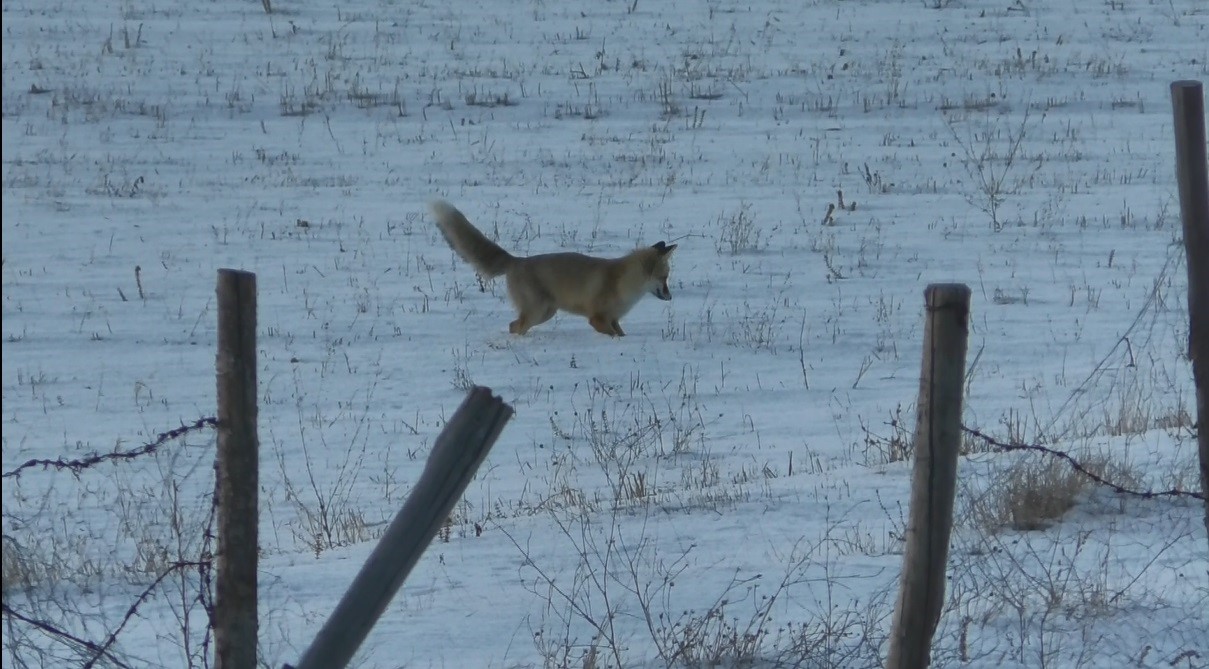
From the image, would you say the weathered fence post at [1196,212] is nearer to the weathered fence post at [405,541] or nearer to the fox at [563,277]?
the weathered fence post at [405,541]

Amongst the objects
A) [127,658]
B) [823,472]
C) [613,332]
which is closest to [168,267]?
[613,332]

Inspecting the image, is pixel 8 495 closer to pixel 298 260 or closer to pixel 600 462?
pixel 600 462

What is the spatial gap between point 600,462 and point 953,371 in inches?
152

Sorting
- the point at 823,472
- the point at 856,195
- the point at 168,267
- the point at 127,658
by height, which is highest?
the point at 856,195

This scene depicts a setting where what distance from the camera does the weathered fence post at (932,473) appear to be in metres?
3.82

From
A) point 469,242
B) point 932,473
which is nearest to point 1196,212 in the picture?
point 932,473

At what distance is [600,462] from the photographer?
298 inches

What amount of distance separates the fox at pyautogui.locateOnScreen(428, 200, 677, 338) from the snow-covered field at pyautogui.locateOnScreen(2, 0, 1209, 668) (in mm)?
325

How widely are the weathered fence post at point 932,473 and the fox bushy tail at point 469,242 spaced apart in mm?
7574

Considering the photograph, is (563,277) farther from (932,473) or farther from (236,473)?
(236,473)

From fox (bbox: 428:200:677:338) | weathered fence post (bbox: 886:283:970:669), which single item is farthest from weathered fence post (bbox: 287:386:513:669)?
fox (bbox: 428:200:677:338)

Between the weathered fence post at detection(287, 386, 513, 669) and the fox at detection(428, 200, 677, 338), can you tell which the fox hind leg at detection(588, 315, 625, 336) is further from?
the weathered fence post at detection(287, 386, 513, 669)

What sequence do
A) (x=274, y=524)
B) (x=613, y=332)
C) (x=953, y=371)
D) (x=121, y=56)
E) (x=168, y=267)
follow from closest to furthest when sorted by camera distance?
(x=953, y=371) → (x=274, y=524) → (x=613, y=332) → (x=168, y=267) → (x=121, y=56)

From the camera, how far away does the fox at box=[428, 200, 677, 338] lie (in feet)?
36.7
